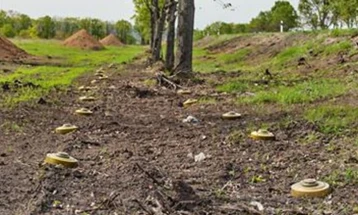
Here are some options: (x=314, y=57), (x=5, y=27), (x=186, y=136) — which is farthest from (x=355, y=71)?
(x=5, y=27)

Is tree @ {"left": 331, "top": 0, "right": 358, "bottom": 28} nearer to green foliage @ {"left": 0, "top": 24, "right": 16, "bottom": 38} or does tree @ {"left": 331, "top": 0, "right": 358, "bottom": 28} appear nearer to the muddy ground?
the muddy ground

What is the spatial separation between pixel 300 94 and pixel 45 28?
66.8m

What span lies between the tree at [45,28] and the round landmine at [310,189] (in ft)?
230

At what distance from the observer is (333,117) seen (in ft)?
22.3

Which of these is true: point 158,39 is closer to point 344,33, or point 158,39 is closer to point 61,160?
point 344,33

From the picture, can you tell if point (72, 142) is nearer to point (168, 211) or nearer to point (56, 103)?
point (168, 211)

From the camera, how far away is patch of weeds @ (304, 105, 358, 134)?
20.4ft

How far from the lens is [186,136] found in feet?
21.6

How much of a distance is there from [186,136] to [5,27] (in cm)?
6451

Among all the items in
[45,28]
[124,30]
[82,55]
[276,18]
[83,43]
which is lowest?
[83,43]

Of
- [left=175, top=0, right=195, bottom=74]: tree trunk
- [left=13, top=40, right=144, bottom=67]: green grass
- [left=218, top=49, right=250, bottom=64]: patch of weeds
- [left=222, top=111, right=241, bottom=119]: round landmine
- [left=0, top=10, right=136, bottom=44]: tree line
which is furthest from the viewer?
[left=0, top=10, right=136, bottom=44]: tree line

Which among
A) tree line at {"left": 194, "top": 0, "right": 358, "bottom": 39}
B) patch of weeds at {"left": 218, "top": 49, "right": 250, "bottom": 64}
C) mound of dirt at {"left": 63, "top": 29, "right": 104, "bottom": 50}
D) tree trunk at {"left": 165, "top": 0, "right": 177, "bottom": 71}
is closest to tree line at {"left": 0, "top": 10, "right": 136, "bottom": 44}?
mound of dirt at {"left": 63, "top": 29, "right": 104, "bottom": 50}

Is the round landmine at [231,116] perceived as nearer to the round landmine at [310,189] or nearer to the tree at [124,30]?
the round landmine at [310,189]

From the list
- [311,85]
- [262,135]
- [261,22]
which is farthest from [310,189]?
[261,22]
